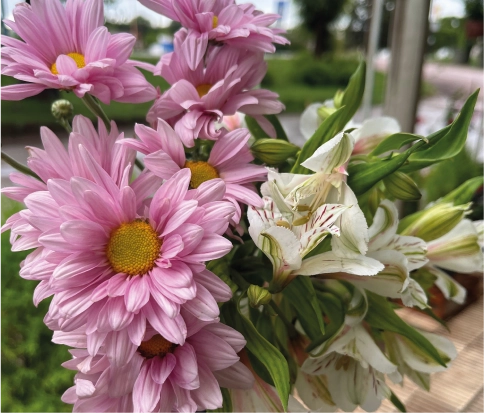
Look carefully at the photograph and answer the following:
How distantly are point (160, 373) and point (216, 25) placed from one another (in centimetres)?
21

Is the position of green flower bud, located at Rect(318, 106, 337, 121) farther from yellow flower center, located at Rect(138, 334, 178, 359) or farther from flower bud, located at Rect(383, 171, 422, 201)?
yellow flower center, located at Rect(138, 334, 178, 359)

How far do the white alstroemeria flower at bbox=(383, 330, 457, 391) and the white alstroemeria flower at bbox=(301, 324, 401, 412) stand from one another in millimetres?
28

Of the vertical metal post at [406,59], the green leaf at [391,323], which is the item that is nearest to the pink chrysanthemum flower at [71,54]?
the green leaf at [391,323]

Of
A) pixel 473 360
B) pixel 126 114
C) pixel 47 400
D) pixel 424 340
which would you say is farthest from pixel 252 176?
pixel 473 360

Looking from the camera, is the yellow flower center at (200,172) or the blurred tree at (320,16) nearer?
the yellow flower center at (200,172)

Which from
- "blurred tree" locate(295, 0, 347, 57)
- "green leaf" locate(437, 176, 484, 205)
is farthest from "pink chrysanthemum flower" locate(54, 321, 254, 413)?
"blurred tree" locate(295, 0, 347, 57)

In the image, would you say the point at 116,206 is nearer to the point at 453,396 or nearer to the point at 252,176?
the point at 252,176

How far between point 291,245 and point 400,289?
0.30 ft

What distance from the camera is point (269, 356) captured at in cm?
29

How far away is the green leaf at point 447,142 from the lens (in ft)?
1.01

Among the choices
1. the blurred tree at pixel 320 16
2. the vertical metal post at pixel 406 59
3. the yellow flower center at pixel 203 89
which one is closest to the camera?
the yellow flower center at pixel 203 89

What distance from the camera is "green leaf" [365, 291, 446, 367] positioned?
1.11 feet

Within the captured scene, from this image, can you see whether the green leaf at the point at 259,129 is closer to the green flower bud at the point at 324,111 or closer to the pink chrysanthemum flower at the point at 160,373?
the green flower bud at the point at 324,111

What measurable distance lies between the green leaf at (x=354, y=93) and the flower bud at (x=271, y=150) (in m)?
0.06
